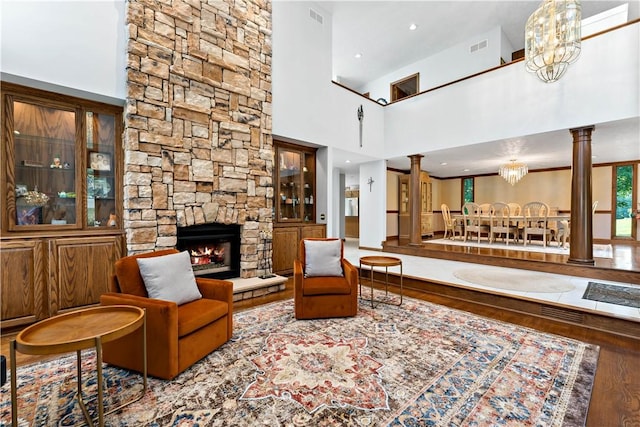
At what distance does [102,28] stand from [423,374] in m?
4.73

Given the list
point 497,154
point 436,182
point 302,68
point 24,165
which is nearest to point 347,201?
point 436,182

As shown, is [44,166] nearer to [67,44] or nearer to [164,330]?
[67,44]

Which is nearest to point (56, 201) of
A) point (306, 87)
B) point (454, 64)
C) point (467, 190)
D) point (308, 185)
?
point (308, 185)

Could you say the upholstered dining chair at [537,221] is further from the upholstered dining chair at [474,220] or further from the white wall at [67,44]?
the white wall at [67,44]

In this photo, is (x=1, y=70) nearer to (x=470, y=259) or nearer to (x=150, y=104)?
(x=150, y=104)

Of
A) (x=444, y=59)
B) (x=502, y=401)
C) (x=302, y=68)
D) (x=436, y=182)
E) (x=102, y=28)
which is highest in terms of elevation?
(x=444, y=59)

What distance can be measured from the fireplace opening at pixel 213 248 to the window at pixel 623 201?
10.3 meters

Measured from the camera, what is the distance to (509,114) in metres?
5.35

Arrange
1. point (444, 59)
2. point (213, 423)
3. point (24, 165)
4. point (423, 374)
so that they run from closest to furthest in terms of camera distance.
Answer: point (213, 423)
point (423, 374)
point (24, 165)
point (444, 59)

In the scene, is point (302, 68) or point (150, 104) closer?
point (150, 104)

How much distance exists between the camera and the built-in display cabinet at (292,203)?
5211 mm

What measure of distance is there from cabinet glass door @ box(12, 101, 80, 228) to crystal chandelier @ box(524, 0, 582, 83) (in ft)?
18.7

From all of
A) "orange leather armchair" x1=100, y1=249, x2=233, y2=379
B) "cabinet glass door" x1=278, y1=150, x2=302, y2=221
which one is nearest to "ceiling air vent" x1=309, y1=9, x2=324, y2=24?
"cabinet glass door" x1=278, y1=150, x2=302, y2=221

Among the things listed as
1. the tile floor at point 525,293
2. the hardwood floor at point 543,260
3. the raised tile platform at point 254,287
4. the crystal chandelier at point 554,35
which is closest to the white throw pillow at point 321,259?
the raised tile platform at point 254,287
